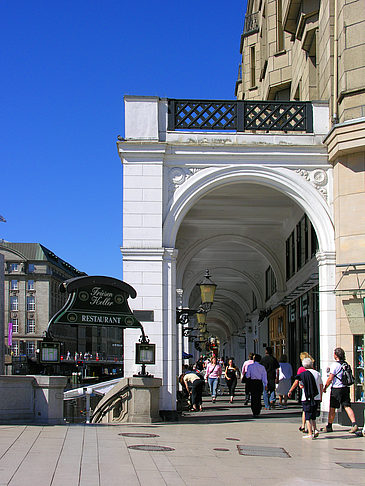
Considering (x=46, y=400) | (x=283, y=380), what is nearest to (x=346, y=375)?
(x=46, y=400)

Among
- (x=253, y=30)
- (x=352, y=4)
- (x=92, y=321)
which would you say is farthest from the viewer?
(x=253, y=30)

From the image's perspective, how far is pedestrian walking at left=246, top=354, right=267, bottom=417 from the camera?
17.5 m

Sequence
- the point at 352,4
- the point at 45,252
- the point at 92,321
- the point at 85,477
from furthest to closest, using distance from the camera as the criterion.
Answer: the point at 45,252 → the point at 352,4 → the point at 92,321 → the point at 85,477

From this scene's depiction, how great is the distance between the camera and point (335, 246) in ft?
53.2

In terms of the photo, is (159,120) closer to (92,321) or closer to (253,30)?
(92,321)

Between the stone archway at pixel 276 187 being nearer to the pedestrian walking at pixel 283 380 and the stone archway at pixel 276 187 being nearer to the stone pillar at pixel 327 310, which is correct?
the stone pillar at pixel 327 310

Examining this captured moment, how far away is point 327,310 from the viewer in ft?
52.6

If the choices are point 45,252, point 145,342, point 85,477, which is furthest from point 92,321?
point 45,252

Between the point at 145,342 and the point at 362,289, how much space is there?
4.47 meters

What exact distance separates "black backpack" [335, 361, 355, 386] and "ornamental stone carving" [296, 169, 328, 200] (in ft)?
13.6

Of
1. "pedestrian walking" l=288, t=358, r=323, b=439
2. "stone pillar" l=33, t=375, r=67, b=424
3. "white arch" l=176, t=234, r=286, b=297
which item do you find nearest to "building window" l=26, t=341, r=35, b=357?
"white arch" l=176, t=234, r=286, b=297

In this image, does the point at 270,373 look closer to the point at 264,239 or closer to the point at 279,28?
the point at 264,239

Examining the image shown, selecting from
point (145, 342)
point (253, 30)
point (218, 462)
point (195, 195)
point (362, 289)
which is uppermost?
point (253, 30)

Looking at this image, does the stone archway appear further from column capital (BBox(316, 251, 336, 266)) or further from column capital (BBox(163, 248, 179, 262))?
column capital (BBox(163, 248, 179, 262))
